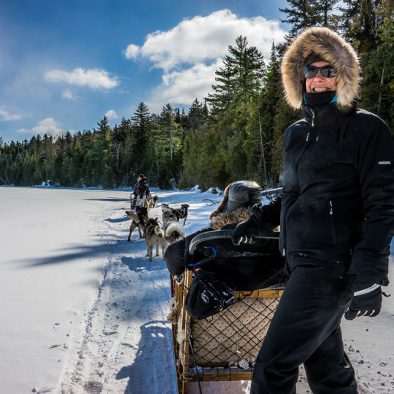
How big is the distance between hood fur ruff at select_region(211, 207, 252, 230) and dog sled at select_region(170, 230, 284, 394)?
0.89 ft

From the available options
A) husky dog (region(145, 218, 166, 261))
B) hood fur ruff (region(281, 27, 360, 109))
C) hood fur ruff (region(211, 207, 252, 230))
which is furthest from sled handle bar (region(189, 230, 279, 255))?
husky dog (region(145, 218, 166, 261))

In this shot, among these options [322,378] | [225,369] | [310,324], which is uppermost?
[310,324]

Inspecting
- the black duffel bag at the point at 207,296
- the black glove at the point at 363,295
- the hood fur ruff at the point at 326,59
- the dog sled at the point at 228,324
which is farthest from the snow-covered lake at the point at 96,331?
the hood fur ruff at the point at 326,59

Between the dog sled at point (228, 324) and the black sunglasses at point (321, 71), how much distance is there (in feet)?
3.31

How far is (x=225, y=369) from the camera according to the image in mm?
2604

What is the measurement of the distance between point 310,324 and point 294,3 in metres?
27.0

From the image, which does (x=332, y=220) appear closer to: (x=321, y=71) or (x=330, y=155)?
(x=330, y=155)

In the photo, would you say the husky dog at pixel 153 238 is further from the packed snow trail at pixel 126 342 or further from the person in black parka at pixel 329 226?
the person in black parka at pixel 329 226

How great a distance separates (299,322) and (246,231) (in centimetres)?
61

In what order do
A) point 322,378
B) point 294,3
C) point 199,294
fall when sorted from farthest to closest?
point 294,3, point 199,294, point 322,378

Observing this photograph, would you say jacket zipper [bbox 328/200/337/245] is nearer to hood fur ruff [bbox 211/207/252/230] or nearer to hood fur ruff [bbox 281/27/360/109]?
hood fur ruff [bbox 281/27/360/109]

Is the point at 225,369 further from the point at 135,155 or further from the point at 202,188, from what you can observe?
the point at 135,155

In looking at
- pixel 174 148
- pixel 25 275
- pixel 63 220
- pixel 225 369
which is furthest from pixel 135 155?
pixel 225 369

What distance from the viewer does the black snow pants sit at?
5.57 feet
